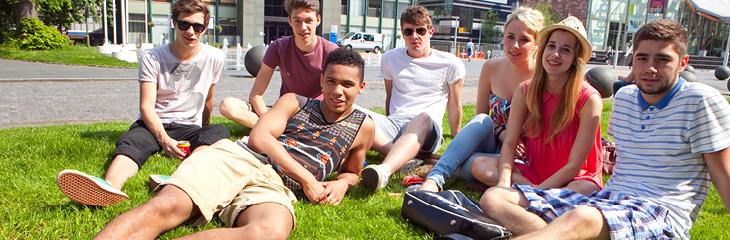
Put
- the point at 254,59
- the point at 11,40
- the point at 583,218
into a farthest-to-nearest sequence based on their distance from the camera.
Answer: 1. the point at 11,40
2. the point at 254,59
3. the point at 583,218

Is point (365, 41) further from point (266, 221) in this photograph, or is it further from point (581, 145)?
point (266, 221)

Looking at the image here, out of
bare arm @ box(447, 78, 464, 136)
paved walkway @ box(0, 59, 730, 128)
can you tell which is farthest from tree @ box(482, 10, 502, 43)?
bare arm @ box(447, 78, 464, 136)

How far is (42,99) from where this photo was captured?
30.2ft

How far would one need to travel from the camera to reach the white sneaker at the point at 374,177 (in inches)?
147

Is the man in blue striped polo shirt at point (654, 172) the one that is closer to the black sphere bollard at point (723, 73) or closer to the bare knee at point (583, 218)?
the bare knee at point (583, 218)

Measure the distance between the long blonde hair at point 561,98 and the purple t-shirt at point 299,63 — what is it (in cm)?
235

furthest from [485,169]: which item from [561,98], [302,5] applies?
[302,5]

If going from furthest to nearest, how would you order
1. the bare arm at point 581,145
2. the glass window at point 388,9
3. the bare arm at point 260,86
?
the glass window at point 388,9 < the bare arm at point 260,86 < the bare arm at point 581,145

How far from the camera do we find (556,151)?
3.51 meters

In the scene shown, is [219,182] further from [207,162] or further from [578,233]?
[578,233]

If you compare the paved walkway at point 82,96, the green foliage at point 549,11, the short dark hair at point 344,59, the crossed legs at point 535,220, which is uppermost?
the green foliage at point 549,11

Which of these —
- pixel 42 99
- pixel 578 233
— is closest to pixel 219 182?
pixel 578 233

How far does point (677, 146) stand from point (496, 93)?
6.28 ft

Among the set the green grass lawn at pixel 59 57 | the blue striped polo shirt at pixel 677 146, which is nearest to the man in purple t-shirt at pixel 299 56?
the blue striped polo shirt at pixel 677 146
